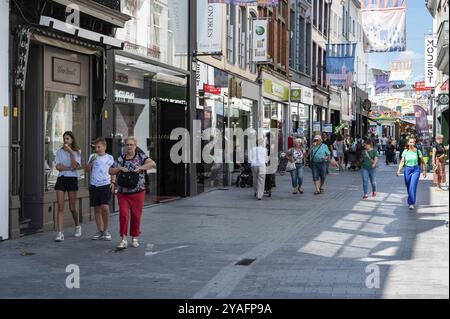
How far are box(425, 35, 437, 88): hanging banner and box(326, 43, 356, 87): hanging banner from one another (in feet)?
14.2

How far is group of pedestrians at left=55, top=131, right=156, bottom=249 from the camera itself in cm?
1008

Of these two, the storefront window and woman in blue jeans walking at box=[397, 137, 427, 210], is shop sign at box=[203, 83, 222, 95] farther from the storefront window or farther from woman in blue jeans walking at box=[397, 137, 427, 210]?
the storefront window

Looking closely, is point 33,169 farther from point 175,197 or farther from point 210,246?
point 175,197

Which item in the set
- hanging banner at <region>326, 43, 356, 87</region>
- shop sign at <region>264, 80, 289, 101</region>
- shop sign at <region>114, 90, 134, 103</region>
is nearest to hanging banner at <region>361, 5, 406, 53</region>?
hanging banner at <region>326, 43, 356, 87</region>

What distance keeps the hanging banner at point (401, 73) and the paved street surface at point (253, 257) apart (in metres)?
43.7

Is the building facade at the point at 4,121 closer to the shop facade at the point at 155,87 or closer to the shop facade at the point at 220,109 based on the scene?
the shop facade at the point at 155,87

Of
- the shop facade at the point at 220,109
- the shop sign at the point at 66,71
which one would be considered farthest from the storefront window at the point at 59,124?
the shop facade at the point at 220,109

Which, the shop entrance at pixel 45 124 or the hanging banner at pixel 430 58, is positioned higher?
the hanging banner at pixel 430 58

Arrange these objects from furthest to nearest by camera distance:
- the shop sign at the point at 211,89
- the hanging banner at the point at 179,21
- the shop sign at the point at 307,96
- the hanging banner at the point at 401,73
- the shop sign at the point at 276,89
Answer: the hanging banner at the point at 401,73, the shop sign at the point at 307,96, the shop sign at the point at 276,89, the shop sign at the point at 211,89, the hanging banner at the point at 179,21

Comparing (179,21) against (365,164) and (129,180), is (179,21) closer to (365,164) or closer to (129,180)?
(365,164)

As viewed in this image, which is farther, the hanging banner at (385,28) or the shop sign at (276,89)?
the hanging banner at (385,28)

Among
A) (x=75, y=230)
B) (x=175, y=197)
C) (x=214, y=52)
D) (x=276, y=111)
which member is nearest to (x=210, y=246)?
(x=75, y=230)

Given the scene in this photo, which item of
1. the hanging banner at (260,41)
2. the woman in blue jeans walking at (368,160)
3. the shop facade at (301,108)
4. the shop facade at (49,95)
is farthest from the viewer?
the shop facade at (301,108)

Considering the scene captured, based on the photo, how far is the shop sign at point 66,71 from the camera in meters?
12.3
